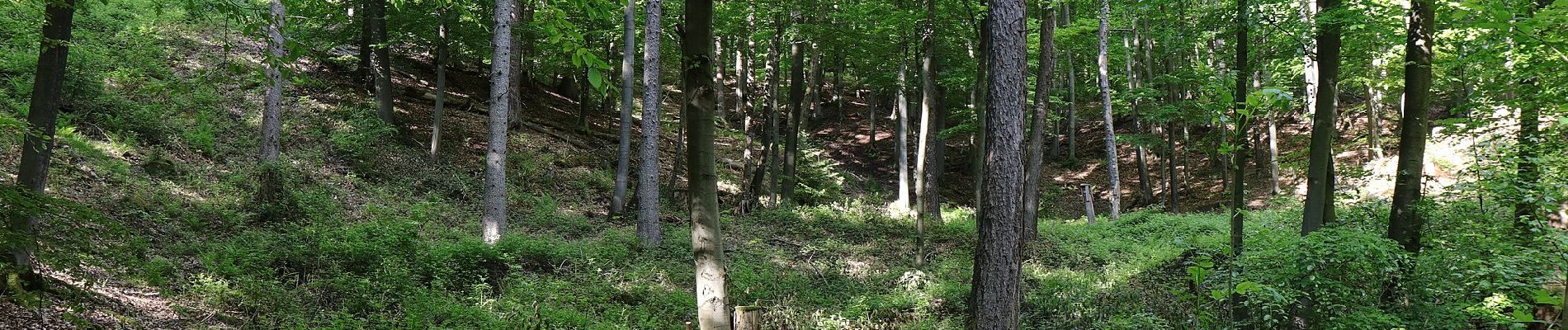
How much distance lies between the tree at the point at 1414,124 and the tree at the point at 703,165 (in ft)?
24.6

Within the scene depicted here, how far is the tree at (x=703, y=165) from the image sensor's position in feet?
14.6

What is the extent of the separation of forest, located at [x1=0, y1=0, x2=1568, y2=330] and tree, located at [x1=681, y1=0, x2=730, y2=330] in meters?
0.02

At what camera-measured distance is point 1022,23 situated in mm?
6367

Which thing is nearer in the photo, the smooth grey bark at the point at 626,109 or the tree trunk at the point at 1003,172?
the tree trunk at the point at 1003,172

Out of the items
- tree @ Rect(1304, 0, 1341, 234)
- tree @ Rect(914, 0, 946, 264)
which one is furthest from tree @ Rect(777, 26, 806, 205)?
tree @ Rect(1304, 0, 1341, 234)

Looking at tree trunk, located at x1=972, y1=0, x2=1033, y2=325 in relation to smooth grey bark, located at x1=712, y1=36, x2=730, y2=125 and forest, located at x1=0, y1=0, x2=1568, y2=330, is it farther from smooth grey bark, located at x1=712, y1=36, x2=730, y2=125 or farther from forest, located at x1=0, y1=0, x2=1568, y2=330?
smooth grey bark, located at x1=712, y1=36, x2=730, y2=125

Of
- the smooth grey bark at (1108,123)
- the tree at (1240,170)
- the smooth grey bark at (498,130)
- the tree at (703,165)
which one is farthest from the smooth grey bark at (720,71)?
the tree at (703,165)

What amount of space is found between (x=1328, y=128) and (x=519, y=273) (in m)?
9.70

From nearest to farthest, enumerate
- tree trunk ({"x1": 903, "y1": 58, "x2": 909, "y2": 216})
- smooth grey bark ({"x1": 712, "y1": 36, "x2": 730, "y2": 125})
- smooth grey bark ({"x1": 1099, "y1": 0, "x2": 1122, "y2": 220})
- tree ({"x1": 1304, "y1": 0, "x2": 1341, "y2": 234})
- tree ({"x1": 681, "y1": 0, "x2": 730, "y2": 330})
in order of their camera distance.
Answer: tree ({"x1": 681, "y1": 0, "x2": 730, "y2": 330}) → tree ({"x1": 1304, "y1": 0, "x2": 1341, "y2": 234}) → tree trunk ({"x1": 903, "y1": 58, "x2": 909, "y2": 216}) → smooth grey bark ({"x1": 712, "y1": 36, "x2": 730, "y2": 125}) → smooth grey bark ({"x1": 1099, "y1": 0, "x2": 1122, "y2": 220})

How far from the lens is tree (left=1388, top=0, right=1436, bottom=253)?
768cm

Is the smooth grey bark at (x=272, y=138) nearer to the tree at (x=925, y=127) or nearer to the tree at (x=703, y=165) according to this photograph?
the tree at (x=703, y=165)

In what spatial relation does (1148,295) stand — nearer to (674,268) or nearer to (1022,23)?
(1022,23)

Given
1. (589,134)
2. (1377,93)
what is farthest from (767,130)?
(1377,93)

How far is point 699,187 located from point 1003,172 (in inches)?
116
